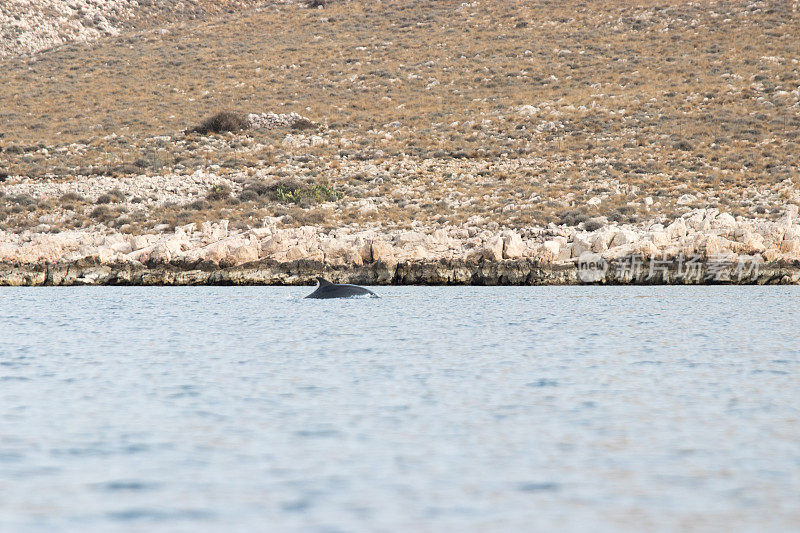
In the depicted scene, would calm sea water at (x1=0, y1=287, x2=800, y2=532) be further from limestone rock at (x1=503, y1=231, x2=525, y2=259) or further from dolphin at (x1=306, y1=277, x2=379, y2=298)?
limestone rock at (x1=503, y1=231, x2=525, y2=259)

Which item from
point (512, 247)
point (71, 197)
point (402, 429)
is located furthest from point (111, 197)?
point (402, 429)

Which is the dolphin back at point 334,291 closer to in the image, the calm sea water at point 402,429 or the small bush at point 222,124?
the calm sea water at point 402,429

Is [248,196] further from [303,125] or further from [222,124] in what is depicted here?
[222,124]

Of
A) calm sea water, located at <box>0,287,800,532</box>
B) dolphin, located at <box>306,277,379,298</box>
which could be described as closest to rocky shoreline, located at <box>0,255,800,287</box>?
dolphin, located at <box>306,277,379,298</box>

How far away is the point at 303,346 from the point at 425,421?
6325 mm

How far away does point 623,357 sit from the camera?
41.9ft

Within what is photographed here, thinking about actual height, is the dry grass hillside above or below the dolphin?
above

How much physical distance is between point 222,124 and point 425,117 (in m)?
12.6

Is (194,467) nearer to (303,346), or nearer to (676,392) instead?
(676,392)

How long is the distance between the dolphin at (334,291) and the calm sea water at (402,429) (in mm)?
8213

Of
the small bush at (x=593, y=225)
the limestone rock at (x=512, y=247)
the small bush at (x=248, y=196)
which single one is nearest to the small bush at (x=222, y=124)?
the small bush at (x=248, y=196)

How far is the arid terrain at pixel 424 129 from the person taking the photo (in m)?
38.4

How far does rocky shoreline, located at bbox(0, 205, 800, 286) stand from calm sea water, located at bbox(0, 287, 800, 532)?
1413 centimetres

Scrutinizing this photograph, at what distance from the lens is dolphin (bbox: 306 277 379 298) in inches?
992
